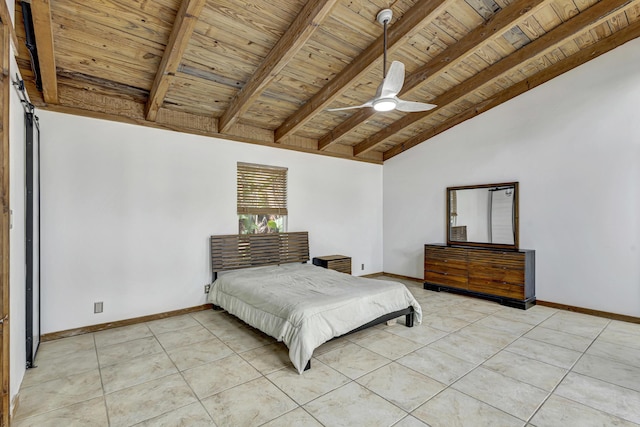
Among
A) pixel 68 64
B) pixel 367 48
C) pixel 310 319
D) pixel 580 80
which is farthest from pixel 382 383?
pixel 580 80

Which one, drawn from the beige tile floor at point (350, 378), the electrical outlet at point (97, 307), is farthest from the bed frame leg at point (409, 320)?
the electrical outlet at point (97, 307)

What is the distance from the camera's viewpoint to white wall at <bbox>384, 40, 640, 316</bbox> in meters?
4.06

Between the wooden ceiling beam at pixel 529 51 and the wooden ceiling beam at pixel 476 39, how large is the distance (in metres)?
0.88

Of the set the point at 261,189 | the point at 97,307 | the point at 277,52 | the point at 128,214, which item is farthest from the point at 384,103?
the point at 97,307

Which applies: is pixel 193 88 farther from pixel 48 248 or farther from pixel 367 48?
pixel 48 248

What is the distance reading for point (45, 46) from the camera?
2.66 meters

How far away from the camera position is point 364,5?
3051mm

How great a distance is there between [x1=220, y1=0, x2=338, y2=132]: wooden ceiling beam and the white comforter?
2.32 meters

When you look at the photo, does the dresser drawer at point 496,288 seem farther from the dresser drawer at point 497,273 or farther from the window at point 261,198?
the window at point 261,198

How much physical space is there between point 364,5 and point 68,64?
3163 mm

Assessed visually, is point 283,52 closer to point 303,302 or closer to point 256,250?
point 303,302

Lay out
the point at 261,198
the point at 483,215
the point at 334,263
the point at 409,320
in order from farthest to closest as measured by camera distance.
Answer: the point at 334,263, the point at 483,215, the point at 261,198, the point at 409,320

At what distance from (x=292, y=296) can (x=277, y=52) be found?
2636mm

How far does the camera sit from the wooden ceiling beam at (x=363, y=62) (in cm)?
304
